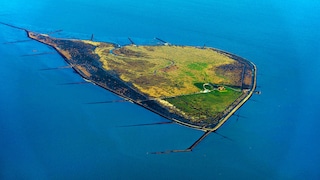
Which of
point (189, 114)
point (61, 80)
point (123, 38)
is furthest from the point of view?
point (123, 38)

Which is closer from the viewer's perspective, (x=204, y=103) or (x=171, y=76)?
(x=204, y=103)

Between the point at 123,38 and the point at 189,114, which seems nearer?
the point at 189,114

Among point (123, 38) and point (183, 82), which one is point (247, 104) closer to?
point (183, 82)

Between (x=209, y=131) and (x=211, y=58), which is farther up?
(x=211, y=58)

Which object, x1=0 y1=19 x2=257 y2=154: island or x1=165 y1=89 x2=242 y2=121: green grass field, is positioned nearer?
x1=165 y1=89 x2=242 y2=121: green grass field

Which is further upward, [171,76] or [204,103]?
[171,76]

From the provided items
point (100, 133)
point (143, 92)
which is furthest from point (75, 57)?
point (100, 133)

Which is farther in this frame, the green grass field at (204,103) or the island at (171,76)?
the island at (171,76)

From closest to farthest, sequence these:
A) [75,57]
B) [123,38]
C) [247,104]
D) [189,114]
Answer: [189,114] → [247,104] → [75,57] → [123,38]
